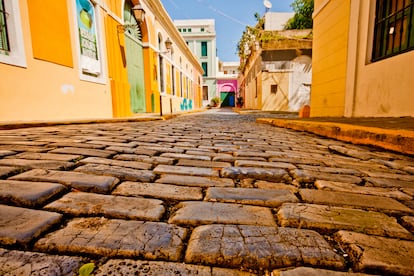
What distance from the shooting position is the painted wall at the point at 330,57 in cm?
598

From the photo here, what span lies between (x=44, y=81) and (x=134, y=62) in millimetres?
5596

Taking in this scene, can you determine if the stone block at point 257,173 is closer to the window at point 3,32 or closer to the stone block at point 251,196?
the stone block at point 251,196

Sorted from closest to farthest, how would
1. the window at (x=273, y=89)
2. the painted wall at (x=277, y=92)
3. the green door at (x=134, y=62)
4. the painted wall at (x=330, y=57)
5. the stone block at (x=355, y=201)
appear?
the stone block at (x=355, y=201), the painted wall at (x=330, y=57), the green door at (x=134, y=62), the painted wall at (x=277, y=92), the window at (x=273, y=89)

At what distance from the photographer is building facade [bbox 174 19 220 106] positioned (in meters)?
36.0

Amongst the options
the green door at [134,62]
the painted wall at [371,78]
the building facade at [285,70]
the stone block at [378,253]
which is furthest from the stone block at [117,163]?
the building facade at [285,70]

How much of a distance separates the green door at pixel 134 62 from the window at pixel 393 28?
25.9 ft

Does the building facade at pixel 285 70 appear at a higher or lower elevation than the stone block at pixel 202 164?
higher

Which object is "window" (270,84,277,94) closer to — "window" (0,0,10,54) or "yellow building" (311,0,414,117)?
"yellow building" (311,0,414,117)

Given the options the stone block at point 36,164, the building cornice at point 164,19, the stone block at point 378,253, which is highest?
the building cornice at point 164,19

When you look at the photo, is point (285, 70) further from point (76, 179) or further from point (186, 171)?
point (76, 179)

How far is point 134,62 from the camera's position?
1021 cm

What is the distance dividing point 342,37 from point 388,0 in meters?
1.41

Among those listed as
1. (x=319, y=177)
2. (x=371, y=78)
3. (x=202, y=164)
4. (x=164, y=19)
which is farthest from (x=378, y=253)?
(x=164, y=19)

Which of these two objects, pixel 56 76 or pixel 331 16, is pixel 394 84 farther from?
pixel 56 76
